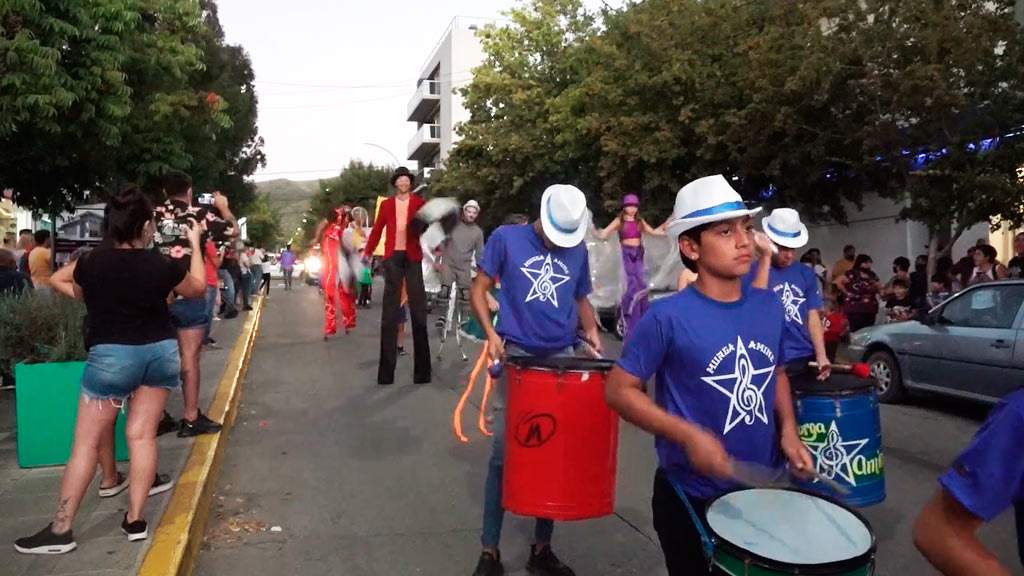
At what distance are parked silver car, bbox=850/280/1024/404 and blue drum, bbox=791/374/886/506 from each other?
5.58m

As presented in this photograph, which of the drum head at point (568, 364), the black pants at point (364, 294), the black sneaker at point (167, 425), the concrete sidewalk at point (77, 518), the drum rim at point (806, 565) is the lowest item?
the concrete sidewalk at point (77, 518)

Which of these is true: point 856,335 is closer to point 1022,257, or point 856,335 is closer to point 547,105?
point 1022,257

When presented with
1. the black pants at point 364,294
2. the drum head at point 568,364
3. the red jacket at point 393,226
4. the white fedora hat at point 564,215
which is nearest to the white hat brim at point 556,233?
the white fedora hat at point 564,215

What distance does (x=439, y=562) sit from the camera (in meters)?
5.05

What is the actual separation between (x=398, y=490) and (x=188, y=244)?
2.10 metres

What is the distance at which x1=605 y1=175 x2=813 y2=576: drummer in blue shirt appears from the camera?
9.16 feet

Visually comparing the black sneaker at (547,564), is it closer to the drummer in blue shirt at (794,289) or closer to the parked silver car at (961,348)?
the drummer in blue shirt at (794,289)

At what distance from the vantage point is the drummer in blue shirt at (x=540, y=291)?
4.61 m

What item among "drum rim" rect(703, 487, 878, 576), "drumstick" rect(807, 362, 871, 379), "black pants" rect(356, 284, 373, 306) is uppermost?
"drumstick" rect(807, 362, 871, 379)

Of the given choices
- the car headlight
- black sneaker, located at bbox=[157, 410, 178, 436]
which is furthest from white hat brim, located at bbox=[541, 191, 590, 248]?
the car headlight

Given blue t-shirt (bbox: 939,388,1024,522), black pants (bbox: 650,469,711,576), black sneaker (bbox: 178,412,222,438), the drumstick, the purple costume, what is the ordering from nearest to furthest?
blue t-shirt (bbox: 939,388,1024,522) → black pants (bbox: 650,469,711,576) → the drumstick → black sneaker (bbox: 178,412,222,438) → the purple costume

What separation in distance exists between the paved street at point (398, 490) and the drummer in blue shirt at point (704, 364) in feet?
2.37

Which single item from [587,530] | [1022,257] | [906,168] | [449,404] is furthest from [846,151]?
[587,530]

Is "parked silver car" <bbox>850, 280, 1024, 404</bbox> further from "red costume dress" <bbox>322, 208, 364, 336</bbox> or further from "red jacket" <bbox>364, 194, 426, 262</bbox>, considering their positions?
"red costume dress" <bbox>322, 208, 364, 336</bbox>
